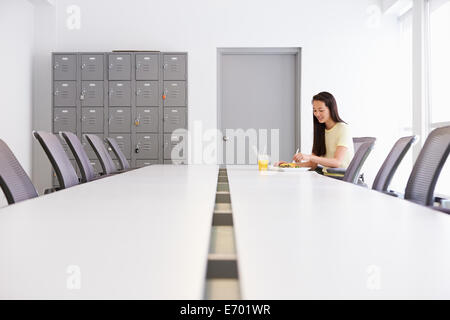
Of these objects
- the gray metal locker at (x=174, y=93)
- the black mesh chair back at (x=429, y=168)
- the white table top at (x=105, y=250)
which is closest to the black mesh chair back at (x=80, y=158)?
the white table top at (x=105, y=250)

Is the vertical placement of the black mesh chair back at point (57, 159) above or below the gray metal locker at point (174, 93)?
below

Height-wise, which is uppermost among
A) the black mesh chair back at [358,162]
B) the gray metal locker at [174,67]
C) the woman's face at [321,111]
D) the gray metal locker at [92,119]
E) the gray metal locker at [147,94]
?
the gray metal locker at [174,67]

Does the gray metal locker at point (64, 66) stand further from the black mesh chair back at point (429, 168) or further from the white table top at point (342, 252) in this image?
the white table top at point (342, 252)

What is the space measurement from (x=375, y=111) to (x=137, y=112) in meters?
3.34

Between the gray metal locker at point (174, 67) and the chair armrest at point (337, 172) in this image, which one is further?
the gray metal locker at point (174, 67)

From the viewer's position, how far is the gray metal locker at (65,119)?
5.48 meters

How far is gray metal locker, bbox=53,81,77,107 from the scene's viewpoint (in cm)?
547

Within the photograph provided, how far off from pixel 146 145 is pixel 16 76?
1.91 m

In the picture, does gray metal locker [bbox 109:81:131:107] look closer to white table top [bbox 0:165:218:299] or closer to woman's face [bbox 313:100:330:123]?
woman's face [bbox 313:100:330:123]

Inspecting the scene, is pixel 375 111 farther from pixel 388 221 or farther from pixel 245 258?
pixel 245 258

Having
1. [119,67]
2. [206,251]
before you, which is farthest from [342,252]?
[119,67]

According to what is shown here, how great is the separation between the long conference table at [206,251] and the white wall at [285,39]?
16.5 ft

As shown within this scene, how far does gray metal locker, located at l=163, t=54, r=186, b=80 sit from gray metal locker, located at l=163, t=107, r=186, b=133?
425 mm

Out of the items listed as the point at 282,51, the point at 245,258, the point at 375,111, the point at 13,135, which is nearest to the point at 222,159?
the point at 282,51
